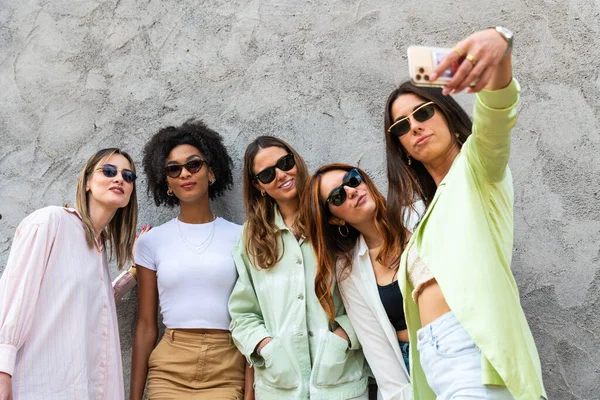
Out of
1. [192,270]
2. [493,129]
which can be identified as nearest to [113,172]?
[192,270]

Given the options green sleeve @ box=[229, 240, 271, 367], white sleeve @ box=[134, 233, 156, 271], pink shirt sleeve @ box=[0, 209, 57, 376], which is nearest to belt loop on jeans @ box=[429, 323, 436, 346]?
green sleeve @ box=[229, 240, 271, 367]

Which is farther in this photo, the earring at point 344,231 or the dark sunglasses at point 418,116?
the earring at point 344,231

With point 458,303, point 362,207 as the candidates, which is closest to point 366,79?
point 362,207

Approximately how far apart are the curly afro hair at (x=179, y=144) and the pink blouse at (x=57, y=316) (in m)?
0.73

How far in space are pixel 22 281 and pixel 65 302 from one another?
0.23 meters

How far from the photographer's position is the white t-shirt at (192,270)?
152 inches

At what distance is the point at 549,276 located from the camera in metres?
3.80

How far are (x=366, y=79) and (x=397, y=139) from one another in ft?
4.41

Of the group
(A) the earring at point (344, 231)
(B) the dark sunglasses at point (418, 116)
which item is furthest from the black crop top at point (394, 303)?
(B) the dark sunglasses at point (418, 116)

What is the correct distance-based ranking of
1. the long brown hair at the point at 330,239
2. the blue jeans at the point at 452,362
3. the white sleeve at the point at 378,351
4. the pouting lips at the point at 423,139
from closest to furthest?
the blue jeans at the point at 452,362
the pouting lips at the point at 423,139
the white sleeve at the point at 378,351
the long brown hair at the point at 330,239

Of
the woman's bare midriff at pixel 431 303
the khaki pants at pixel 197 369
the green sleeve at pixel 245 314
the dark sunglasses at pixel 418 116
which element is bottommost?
the khaki pants at pixel 197 369

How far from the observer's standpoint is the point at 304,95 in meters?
4.37

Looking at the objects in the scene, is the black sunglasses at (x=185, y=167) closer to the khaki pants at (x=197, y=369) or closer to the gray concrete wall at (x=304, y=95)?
the gray concrete wall at (x=304, y=95)

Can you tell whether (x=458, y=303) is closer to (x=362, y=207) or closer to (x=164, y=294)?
(x=362, y=207)
